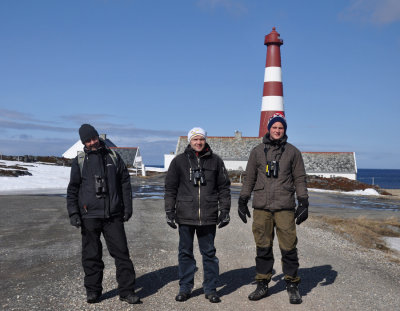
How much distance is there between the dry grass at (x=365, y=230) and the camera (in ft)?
35.2

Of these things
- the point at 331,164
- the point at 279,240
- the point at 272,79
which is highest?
the point at 272,79

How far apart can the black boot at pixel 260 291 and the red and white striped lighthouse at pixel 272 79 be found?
3659 centimetres

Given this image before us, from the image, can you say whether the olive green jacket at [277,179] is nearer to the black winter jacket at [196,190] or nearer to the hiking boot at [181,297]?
the black winter jacket at [196,190]

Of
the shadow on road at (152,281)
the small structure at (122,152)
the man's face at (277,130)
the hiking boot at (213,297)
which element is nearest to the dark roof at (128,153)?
the small structure at (122,152)

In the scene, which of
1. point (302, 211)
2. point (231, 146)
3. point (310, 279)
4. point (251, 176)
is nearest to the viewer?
point (302, 211)

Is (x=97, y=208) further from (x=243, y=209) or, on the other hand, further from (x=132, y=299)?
(x=243, y=209)

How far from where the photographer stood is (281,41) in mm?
42688

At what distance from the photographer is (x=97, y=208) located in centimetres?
549

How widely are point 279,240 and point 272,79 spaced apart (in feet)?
123

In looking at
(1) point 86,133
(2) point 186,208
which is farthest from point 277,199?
(1) point 86,133

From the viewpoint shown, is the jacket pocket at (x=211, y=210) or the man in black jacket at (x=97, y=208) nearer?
the man in black jacket at (x=97, y=208)

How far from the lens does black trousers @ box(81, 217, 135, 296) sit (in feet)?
18.1

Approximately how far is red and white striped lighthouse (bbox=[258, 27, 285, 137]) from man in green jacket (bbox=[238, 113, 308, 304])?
119ft

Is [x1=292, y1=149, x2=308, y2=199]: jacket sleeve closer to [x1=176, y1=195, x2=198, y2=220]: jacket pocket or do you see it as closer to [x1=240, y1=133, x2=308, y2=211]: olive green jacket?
[x1=240, y1=133, x2=308, y2=211]: olive green jacket
